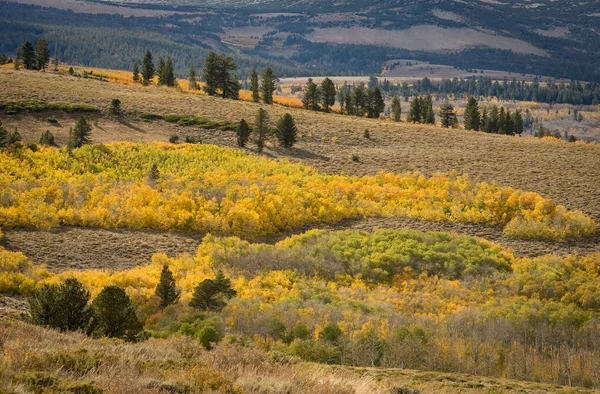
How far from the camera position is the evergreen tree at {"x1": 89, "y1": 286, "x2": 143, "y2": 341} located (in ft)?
57.8

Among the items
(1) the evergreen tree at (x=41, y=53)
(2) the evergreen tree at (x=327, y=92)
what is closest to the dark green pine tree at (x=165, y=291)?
(2) the evergreen tree at (x=327, y=92)

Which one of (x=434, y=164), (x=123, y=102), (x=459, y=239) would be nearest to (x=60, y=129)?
(x=123, y=102)

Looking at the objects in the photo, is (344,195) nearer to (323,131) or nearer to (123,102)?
(323,131)

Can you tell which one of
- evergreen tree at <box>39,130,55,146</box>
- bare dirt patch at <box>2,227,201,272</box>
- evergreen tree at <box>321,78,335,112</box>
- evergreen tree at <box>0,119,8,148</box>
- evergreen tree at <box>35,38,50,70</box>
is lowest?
bare dirt patch at <box>2,227,201,272</box>

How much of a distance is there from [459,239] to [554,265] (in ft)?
19.6

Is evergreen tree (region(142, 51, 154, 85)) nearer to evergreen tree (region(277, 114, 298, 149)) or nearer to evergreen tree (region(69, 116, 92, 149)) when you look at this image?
evergreen tree (region(277, 114, 298, 149))

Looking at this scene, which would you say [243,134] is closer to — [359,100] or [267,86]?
[267,86]

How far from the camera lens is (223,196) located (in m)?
43.2

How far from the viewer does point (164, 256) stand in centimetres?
3325

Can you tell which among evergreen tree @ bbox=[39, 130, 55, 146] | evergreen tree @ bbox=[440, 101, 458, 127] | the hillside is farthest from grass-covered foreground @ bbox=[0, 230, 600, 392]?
evergreen tree @ bbox=[440, 101, 458, 127]

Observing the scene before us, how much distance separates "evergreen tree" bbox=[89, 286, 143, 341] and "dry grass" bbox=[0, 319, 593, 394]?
2.48 m

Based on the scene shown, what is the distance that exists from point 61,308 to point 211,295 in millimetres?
9006

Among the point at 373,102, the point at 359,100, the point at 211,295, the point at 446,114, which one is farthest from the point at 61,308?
the point at 446,114

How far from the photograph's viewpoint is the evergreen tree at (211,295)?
83.0 ft
